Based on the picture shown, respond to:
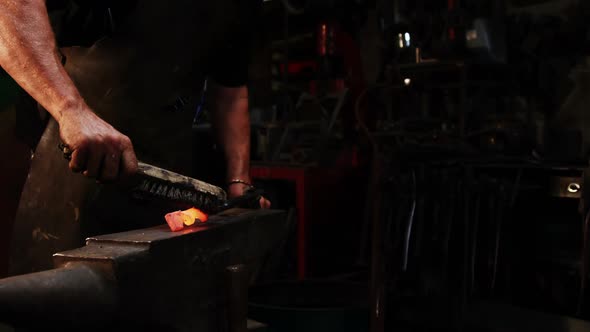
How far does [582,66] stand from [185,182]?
3534mm

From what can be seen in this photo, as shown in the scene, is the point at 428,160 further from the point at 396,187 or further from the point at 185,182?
the point at 185,182

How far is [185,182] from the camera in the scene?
4.64 ft

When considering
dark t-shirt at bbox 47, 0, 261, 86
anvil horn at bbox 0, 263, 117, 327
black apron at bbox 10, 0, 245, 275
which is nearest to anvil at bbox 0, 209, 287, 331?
anvil horn at bbox 0, 263, 117, 327

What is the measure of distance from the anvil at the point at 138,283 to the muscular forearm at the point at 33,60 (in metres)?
0.34

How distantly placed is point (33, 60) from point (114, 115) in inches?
18.9

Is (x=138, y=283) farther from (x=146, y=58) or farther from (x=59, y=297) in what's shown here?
(x=146, y=58)

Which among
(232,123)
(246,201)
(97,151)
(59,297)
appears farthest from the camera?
(232,123)

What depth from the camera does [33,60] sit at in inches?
54.2

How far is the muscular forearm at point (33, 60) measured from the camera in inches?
54.2

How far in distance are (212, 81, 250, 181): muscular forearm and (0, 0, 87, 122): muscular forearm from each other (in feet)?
3.20

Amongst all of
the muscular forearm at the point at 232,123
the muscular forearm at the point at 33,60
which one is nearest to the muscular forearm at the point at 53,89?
the muscular forearm at the point at 33,60

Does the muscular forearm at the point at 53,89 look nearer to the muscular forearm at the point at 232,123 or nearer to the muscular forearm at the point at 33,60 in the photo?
the muscular forearm at the point at 33,60

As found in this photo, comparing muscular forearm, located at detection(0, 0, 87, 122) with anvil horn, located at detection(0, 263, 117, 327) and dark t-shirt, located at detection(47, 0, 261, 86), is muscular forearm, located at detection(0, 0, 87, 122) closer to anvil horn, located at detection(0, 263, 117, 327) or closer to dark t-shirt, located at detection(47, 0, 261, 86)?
dark t-shirt, located at detection(47, 0, 261, 86)

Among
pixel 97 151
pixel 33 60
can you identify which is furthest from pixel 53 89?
pixel 97 151
